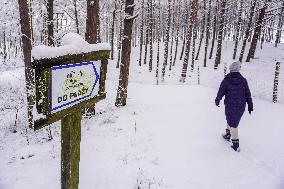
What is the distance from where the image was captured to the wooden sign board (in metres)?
2.89

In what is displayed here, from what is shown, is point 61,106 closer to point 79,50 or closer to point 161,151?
point 79,50

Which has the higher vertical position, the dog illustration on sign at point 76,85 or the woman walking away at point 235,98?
the dog illustration on sign at point 76,85

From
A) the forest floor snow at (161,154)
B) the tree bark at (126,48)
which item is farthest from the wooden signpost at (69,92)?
the tree bark at (126,48)

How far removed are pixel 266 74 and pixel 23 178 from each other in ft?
75.9

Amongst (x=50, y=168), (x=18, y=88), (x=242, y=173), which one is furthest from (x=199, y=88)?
(x=18, y=88)

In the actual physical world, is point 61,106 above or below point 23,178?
above

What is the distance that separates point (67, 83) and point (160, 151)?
12.8 feet

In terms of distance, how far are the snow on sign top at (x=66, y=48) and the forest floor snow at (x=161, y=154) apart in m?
2.61

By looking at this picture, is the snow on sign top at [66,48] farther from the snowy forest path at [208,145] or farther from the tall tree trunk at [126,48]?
the tall tree trunk at [126,48]

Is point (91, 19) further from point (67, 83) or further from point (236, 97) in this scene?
point (67, 83)

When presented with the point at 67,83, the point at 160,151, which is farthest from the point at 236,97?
the point at 67,83

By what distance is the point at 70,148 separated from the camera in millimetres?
3592

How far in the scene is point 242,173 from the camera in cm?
588

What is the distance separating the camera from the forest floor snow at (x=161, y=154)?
5457mm
